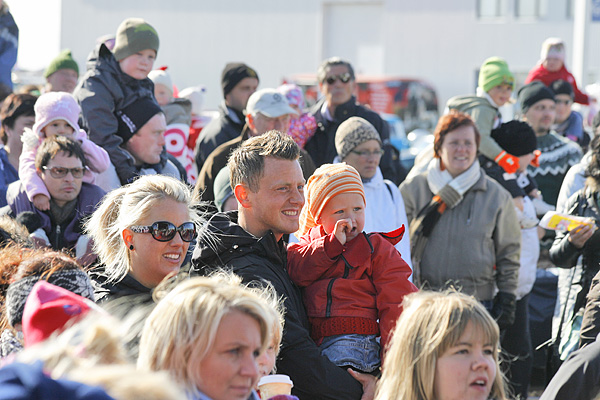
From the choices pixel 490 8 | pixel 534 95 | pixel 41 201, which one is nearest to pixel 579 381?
pixel 41 201

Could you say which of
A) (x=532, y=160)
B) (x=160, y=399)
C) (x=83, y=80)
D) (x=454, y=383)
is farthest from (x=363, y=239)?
(x=532, y=160)

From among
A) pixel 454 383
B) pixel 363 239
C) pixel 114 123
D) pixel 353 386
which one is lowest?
pixel 353 386

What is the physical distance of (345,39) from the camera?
108 feet

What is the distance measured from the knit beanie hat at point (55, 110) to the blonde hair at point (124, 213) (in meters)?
1.76

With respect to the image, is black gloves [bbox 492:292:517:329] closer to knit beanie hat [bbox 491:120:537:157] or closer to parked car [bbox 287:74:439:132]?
knit beanie hat [bbox 491:120:537:157]

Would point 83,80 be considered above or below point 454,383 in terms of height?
above

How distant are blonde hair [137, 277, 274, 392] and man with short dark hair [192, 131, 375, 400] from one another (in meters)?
0.88

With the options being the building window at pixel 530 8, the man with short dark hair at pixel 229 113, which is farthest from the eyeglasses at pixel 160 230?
Result: the building window at pixel 530 8

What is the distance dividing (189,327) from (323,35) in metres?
31.6

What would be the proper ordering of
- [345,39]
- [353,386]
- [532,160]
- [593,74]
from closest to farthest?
[353,386], [532,160], [593,74], [345,39]

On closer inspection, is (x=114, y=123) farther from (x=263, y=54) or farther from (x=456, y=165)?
(x=263, y=54)

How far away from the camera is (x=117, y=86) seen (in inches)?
212

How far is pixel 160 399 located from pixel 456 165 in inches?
173

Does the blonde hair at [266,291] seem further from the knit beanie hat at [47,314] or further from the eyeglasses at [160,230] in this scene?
the knit beanie hat at [47,314]
